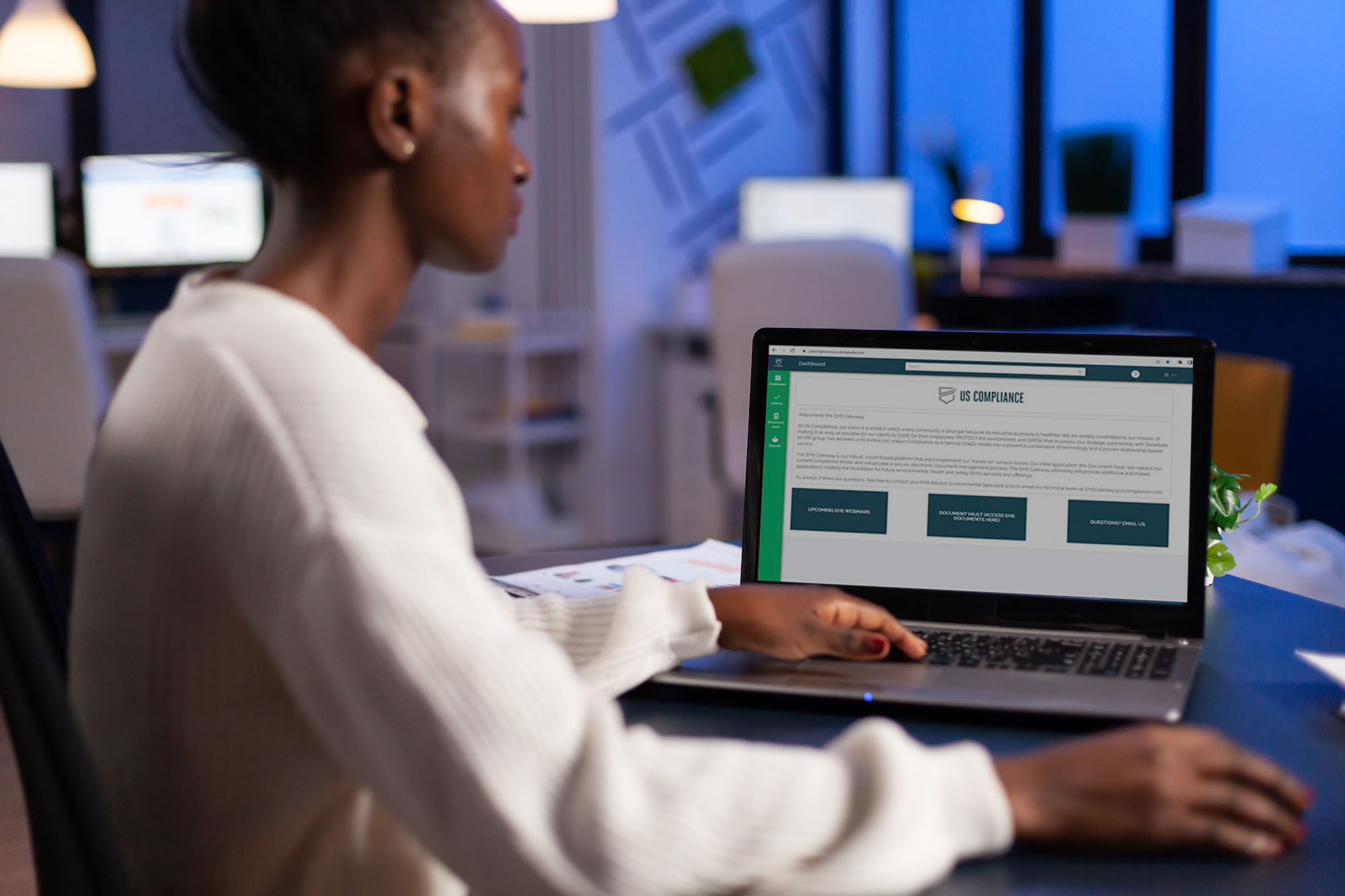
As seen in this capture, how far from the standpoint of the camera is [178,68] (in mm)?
883

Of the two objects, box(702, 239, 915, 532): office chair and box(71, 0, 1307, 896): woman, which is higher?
box(702, 239, 915, 532): office chair

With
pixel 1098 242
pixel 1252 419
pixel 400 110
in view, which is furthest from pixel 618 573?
pixel 1098 242

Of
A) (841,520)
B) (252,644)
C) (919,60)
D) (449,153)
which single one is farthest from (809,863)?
(919,60)

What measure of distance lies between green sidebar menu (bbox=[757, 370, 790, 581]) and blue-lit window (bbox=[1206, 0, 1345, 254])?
2.56 metres

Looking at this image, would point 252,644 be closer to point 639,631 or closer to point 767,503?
point 639,631

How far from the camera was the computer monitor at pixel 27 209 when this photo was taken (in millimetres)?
4328

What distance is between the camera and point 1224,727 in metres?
0.98

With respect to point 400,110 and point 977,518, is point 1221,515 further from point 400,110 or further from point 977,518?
point 400,110

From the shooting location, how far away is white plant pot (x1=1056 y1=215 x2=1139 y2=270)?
363 centimetres

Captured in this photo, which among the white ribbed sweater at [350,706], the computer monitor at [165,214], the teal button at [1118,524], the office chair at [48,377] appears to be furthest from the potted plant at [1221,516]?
the computer monitor at [165,214]

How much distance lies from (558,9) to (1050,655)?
1969 mm

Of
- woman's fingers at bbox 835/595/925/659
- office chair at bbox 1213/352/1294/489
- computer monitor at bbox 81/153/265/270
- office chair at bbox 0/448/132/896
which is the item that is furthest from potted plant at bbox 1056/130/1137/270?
office chair at bbox 0/448/132/896

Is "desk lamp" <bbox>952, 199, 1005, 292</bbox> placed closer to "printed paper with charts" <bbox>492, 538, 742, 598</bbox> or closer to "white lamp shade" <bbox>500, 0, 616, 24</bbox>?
"white lamp shade" <bbox>500, 0, 616, 24</bbox>

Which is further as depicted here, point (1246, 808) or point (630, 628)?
point (630, 628)
